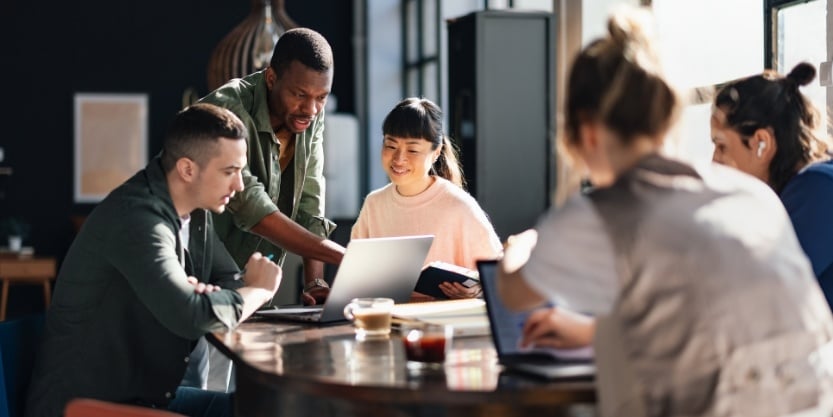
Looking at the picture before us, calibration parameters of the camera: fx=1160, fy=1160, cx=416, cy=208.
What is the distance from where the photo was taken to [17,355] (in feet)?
8.80

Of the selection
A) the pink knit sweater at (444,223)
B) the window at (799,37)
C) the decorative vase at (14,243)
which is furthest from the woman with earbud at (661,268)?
the decorative vase at (14,243)

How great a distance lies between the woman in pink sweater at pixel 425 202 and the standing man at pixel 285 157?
10.0 inches

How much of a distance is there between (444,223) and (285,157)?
0.59m

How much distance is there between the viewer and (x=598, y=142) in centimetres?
173

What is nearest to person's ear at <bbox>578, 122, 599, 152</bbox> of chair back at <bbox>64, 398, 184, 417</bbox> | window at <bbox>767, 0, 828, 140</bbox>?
chair back at <bbox>64, 398, 184, 417</bbox>

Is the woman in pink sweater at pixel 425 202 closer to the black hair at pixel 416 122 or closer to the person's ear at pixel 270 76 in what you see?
the black hair at pixel 416 122

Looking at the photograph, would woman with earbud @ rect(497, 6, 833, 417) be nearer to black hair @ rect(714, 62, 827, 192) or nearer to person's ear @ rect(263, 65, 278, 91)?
black hair @ rect(714, 62, 827, 192)

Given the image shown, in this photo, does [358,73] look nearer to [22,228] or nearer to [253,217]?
[22,228]

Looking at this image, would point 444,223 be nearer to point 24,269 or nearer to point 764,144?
point 764,144

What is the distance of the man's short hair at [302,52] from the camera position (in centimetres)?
346

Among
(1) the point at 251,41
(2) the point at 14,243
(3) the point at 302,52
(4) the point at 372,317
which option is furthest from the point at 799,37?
(2) the point at 14,243

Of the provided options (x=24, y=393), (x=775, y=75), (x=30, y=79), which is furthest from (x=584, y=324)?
(x=30, y=79)

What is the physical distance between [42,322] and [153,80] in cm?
848

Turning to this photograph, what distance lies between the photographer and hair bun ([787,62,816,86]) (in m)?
2.71
